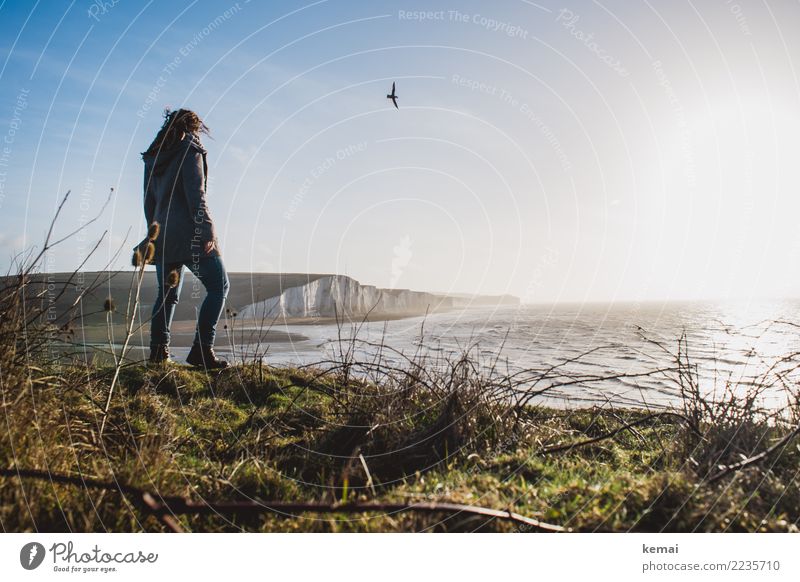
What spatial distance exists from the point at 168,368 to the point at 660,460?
161 inches

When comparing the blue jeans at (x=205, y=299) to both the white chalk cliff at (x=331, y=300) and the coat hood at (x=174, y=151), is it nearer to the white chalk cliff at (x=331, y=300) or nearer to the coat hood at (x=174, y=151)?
the coat hood at (x=174, y=151)

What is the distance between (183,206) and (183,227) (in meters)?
0.26

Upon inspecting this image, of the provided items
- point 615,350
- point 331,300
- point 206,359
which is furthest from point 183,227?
point 331,300

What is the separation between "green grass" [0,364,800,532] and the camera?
1412 millimetres

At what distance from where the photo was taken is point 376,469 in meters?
2.13

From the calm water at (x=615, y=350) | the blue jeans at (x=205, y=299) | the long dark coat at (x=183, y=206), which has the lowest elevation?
the calm water at (x=615, y=350)

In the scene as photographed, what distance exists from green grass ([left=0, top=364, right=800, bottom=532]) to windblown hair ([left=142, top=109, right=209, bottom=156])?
9.73ft

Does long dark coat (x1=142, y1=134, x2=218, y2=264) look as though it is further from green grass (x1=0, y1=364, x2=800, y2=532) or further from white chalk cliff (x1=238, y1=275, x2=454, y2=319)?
white chalk cliff (x1=238, y1=275, x2=454, y2=319)

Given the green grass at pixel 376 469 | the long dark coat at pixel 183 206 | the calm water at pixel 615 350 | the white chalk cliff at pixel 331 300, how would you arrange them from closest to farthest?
1. the green grass at pixel 376 469
2. the calm water at pixel 615 350
3. the long dark coat at pixel 183 206
4. the white chalk cliff at pixel 331 300

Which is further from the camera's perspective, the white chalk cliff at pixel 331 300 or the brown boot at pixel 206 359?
the white chalk cliff at pixel 331 300

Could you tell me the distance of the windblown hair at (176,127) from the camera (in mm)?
4659

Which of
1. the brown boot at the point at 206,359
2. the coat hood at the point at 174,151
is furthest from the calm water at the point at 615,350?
the coat hood at the point at 174,151
